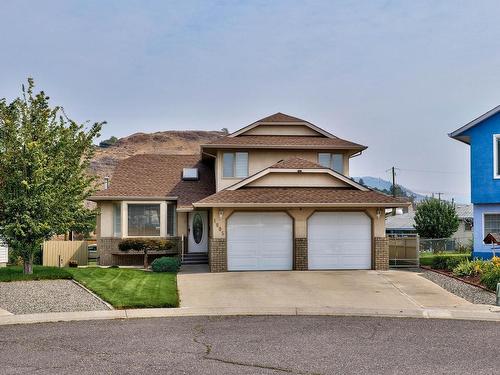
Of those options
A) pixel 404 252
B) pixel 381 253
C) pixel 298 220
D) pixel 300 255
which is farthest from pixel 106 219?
pixel 404 252

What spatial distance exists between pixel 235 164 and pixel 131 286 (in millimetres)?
12128

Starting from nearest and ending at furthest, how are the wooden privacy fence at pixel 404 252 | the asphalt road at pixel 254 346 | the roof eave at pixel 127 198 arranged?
the asphalt road at pixel 254 346 → the wooden privacy fence at pixel 404 252 → the roof eave at pixel 127 198

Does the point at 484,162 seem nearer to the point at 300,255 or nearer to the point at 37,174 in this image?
the point at 300,255

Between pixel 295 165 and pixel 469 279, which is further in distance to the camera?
pixel 295 165

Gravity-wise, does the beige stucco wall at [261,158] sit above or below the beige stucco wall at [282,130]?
below

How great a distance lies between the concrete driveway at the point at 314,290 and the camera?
17.7 m

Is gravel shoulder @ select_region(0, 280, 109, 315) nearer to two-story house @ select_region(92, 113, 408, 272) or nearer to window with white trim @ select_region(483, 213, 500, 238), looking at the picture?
two-story house @ select_region(92, 113, 408, 272)

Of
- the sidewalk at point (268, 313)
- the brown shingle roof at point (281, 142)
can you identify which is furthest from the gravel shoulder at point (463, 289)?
the brown shingle roof at point (281, 142)

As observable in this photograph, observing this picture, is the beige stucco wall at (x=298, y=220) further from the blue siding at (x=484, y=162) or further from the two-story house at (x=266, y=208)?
the blue siding at (x=484, y=162)

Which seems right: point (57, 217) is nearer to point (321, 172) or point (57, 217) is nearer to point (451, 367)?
point (321, 172)

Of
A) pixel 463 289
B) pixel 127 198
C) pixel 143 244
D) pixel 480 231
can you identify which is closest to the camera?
pixel 463 289

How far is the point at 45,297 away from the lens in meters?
17.8

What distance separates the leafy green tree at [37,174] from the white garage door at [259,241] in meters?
6.23

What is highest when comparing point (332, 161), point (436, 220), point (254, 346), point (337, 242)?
point (332, 161)
